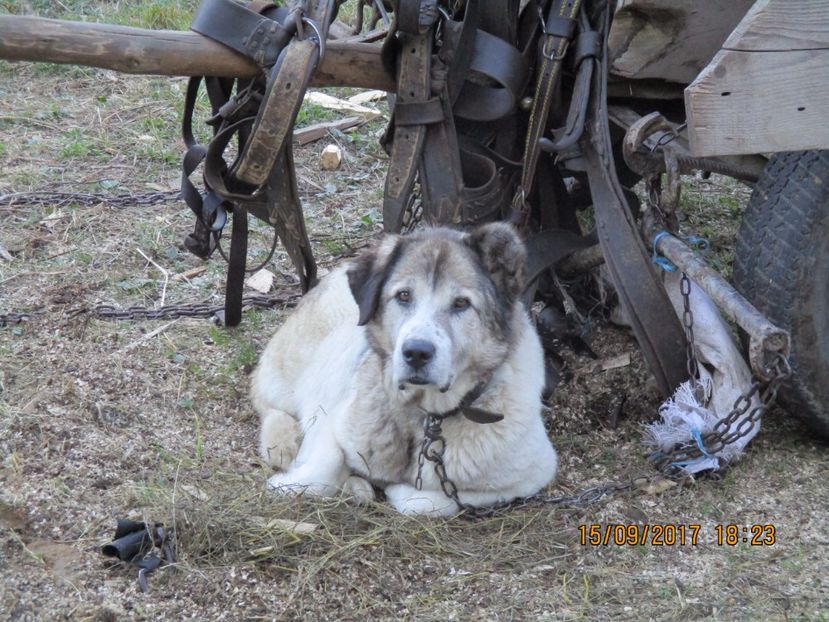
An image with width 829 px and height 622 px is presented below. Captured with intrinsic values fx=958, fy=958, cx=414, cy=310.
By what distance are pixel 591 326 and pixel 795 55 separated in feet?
7.30

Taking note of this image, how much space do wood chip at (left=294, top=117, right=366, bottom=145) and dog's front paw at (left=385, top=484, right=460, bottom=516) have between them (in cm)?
452

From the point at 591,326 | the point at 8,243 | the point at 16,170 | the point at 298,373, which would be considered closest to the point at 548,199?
the point at 591,326

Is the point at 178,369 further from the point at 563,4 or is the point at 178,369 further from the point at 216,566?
the point at 563,4

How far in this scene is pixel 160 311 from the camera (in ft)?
18.5

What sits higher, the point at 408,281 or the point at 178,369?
the point at 408,281

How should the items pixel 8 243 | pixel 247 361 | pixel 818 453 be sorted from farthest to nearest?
1. pixel 8 243
2. pixel 247 361
3. pixel 818 453

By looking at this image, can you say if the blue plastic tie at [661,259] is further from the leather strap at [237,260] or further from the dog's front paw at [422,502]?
the leather strap at [237,260]

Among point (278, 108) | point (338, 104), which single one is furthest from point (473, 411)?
point (338, 104)

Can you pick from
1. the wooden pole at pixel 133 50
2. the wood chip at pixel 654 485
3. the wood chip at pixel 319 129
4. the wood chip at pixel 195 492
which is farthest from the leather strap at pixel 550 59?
the wood chip at pixel 319 129

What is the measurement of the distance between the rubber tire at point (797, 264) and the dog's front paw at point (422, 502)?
157cm

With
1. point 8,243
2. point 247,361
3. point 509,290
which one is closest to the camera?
point 509,290

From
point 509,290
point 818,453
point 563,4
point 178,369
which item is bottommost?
point 178,369

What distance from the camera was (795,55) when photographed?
3350mm

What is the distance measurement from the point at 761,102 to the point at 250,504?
97.1 inches
